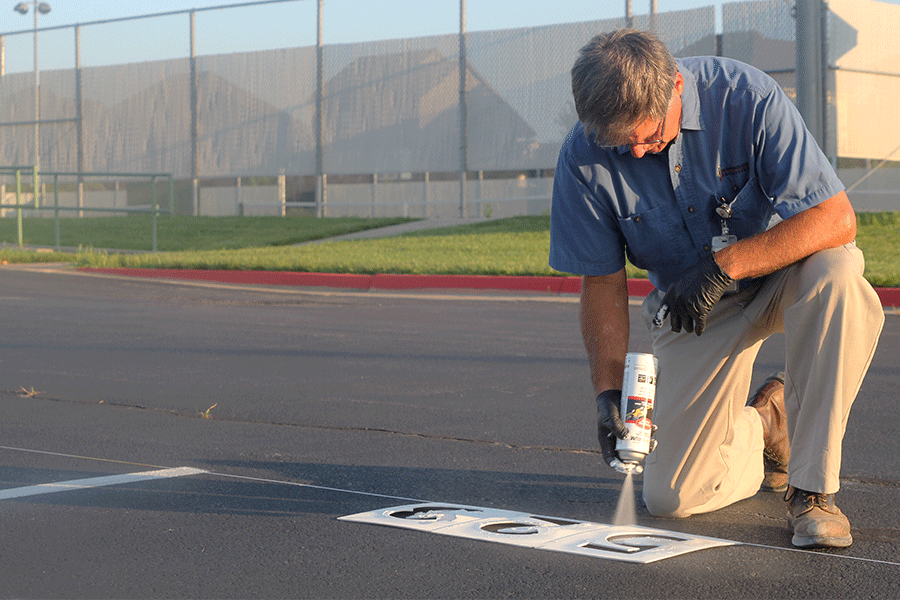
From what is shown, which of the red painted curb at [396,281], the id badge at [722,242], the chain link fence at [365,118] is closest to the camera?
the id badge at [722,242]

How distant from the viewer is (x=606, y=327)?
366 centimetres

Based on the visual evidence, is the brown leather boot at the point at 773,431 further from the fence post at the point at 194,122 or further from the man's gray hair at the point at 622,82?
the fence post at the point at 194,122

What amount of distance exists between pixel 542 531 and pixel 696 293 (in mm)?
903

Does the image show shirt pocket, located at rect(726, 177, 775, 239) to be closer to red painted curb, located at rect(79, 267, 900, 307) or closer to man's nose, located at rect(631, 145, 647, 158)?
man's nose, located at rect(631, 145, 647, 158)

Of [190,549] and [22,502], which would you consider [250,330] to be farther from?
[190,549]

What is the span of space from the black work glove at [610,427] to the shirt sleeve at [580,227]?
1.54 feet

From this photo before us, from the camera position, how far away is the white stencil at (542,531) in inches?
128

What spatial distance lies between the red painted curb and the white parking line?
25.0 ft

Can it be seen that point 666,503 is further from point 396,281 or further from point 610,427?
point 396,281

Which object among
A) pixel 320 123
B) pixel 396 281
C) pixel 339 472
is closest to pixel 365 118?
pixel 320 123

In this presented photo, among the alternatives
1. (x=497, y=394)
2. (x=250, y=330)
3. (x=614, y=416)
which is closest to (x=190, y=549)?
(x=614, y=416)


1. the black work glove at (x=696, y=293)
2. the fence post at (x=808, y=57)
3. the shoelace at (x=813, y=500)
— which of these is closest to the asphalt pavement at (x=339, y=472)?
the shoelace at (x=813, y=500)

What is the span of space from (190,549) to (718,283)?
5.98ft

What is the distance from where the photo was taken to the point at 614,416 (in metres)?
3.33
